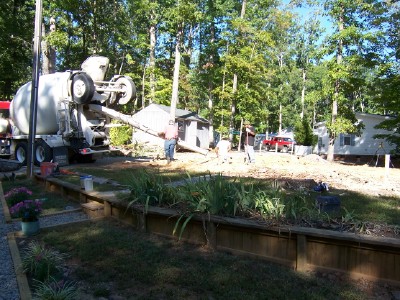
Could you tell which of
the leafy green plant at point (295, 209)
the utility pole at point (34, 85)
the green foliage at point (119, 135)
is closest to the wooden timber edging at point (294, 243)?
the leafy green plant at point (295, 209)

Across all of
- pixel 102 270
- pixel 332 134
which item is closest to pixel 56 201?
pixel 102 270

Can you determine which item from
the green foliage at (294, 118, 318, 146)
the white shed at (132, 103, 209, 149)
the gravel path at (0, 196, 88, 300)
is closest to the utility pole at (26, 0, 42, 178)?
the gravel path at (0, 196, 88, 300)

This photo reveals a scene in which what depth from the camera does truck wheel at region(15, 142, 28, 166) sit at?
49.7ft

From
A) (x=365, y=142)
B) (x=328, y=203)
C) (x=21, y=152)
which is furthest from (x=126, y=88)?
(x=365, y=142)

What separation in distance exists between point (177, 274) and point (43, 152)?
38.6 ft

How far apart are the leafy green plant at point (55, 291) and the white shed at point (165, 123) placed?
23333 millimetres

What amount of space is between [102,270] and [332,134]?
21.9 metres

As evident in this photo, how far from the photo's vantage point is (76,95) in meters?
13.2

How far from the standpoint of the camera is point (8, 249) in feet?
15.8

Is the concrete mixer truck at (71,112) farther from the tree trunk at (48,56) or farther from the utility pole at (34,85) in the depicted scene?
the tree trunk at (48,56)

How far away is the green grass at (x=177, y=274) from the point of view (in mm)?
3422

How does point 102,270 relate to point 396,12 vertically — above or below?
below

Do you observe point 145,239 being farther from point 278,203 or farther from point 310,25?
point 310,25

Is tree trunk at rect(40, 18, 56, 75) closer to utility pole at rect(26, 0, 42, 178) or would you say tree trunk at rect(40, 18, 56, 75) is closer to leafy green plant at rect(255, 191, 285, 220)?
utility pole at rect(26, 0, 42, 178)
